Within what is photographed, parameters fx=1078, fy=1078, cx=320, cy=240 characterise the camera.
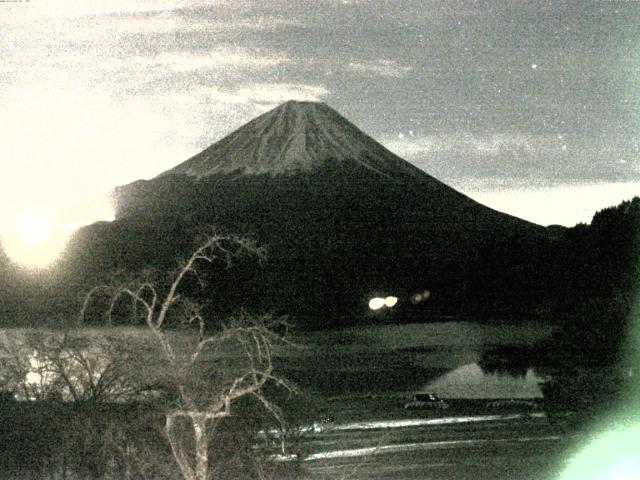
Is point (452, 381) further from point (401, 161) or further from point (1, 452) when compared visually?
point (401, 161)

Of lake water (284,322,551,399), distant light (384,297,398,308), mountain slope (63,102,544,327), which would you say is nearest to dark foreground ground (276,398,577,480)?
lake water (284,322,551,399)

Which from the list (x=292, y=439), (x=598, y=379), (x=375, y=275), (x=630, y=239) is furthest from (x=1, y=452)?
(x=375, y=275)

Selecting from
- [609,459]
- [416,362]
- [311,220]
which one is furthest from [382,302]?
[609,459]

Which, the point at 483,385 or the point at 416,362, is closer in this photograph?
the point at 483,385

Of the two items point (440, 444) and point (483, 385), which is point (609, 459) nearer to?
point (440, 444)

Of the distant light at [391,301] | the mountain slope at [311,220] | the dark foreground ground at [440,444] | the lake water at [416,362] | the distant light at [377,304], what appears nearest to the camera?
the dark foreground ground at [440,444]

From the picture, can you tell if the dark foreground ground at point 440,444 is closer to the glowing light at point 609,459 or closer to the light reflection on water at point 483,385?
the glowing light at point 609,459

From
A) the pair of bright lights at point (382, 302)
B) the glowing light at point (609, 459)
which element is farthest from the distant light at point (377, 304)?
the glowing light at point (609, 459)
